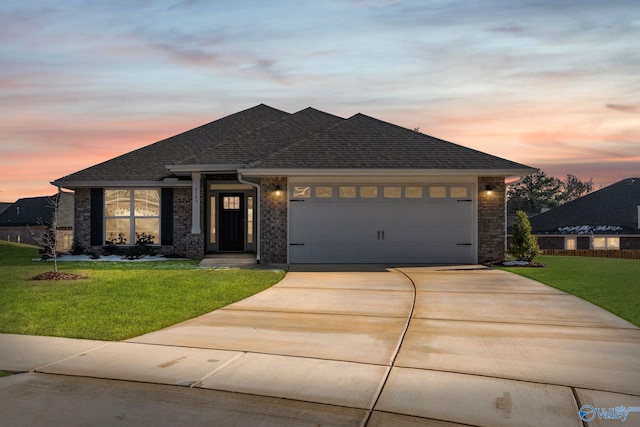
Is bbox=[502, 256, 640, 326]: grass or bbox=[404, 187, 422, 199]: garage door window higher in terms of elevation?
bbox=[404, 187, 422, 199]: garage door window

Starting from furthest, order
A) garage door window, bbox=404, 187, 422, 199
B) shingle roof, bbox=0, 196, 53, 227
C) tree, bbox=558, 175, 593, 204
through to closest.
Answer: tree, bbox=558, 175, 593, 204
shingle roof, bbox=0, 196, 53, 227
garage door window, bbox=404, 187, 422, 199

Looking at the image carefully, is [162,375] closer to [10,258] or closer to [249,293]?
[249,293]

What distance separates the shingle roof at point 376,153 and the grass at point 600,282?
3550 mm

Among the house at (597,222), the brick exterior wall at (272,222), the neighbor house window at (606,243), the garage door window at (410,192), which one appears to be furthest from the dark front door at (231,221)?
the neighbor house window at (606,243)

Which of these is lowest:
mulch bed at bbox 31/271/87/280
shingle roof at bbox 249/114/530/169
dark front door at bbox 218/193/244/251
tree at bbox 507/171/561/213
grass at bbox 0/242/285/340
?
grass at bbox 0/242/285/340

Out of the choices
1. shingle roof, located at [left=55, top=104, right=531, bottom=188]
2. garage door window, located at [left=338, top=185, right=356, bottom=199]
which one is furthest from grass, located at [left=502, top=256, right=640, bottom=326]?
garage door window, located at [left=338, top=185, right=356, bottom=199]

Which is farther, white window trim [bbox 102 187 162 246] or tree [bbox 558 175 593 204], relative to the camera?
tree [bbox 558 175 593 204]

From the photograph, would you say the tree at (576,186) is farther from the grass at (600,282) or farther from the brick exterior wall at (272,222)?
the brick exterior wall at (272,222)

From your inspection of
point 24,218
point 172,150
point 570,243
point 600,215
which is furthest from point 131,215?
point 24,218

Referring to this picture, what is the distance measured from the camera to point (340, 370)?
5.62 metres

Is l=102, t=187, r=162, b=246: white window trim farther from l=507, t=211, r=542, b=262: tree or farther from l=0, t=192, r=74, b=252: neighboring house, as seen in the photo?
l=0, t=192, r=74, b=252: neighboring house

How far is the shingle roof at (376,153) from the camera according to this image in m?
16.9

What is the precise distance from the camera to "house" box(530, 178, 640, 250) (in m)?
37.5

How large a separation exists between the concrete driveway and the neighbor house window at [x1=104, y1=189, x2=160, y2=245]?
11.9 metres
